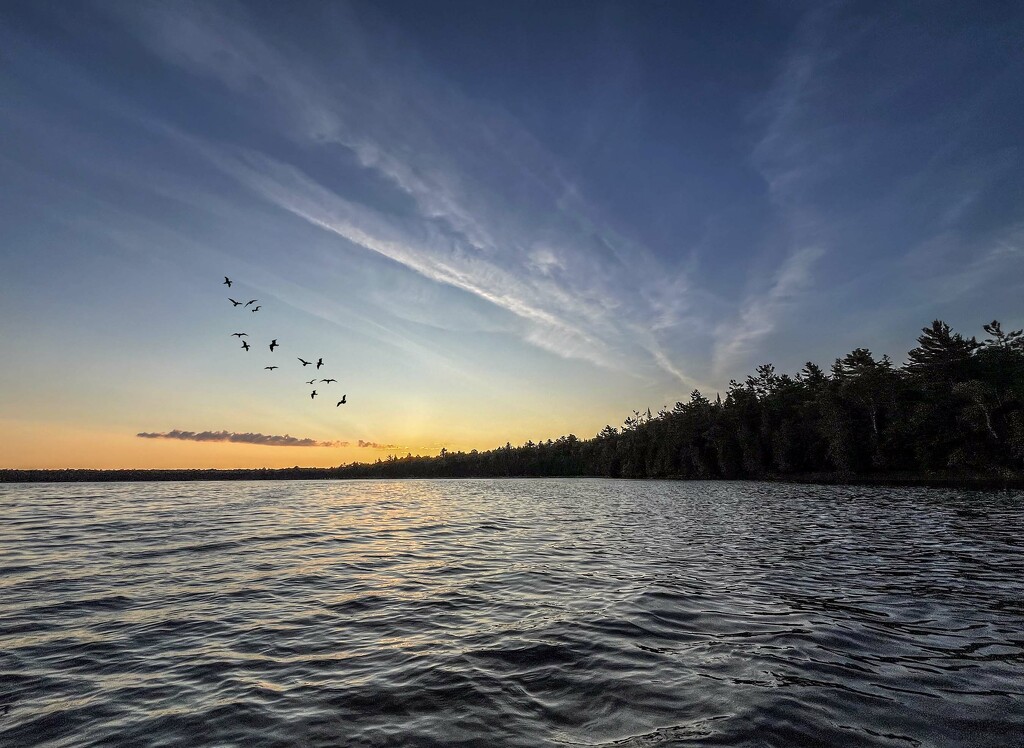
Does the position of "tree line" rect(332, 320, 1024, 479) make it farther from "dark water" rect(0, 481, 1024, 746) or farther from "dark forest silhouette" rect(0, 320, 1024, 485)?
"dark water" rect(0, 481, 1024, 746)

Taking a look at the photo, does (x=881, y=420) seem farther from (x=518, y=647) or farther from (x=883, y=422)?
(x=518, y=647)

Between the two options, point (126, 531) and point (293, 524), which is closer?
point (126, 531)

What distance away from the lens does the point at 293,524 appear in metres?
35.4

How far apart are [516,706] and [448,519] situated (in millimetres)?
33348

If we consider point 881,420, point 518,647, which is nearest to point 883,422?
point 881,420

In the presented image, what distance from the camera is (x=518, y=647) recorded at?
9758 mm

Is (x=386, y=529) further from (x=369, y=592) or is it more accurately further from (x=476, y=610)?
(x=476, y=610)

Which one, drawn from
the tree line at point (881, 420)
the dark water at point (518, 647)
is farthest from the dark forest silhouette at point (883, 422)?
the dark water at point (518, 647)

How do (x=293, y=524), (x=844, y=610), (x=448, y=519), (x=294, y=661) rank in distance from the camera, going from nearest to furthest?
(x=294, y=661) → (x=844, y=610) → (x=293, y=524) → (x=448, y=519)

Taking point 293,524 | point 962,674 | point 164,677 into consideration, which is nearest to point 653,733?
point 962,674

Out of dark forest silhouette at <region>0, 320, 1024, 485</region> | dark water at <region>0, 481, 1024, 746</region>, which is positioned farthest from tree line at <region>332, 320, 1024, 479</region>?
dark water at <region>0, 481, 1024, 746</region>

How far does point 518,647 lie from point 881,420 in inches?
4545

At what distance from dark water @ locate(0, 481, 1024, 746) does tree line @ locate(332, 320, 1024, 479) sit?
246ft

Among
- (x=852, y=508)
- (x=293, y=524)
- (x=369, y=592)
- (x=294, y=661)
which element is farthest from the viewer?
(x=852, y=508)
